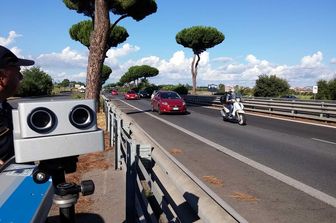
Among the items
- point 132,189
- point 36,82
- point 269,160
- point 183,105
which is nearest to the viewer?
point 132,189

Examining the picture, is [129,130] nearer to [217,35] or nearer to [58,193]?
[58,193]

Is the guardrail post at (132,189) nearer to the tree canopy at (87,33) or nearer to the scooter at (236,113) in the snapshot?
the scooter at (236,113)

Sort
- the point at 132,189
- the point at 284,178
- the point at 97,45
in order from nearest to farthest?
the point at 132,189 < the point at 284,178 < the point at 97,45

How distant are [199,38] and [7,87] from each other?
5927cm

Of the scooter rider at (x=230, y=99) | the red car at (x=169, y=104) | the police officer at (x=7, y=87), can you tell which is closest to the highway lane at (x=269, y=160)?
the scooter rider at (x=230, y=99)

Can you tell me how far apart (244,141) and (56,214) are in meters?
8.71

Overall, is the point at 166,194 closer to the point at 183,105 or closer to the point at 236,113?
the point at 236,113

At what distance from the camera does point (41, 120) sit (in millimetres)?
2438

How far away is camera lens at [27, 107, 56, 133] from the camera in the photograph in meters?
2.39

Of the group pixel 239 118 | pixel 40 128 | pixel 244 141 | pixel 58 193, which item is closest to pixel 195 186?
pixel 58 193

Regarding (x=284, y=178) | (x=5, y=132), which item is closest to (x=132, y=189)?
(x=5, y=132)

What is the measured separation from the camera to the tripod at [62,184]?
252 cm

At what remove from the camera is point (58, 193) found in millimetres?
2590

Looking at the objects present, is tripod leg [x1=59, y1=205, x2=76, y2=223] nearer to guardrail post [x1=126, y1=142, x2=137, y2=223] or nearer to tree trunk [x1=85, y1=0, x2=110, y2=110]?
guardrail post [x1=126, y1=142, x2=137, y2=223]
